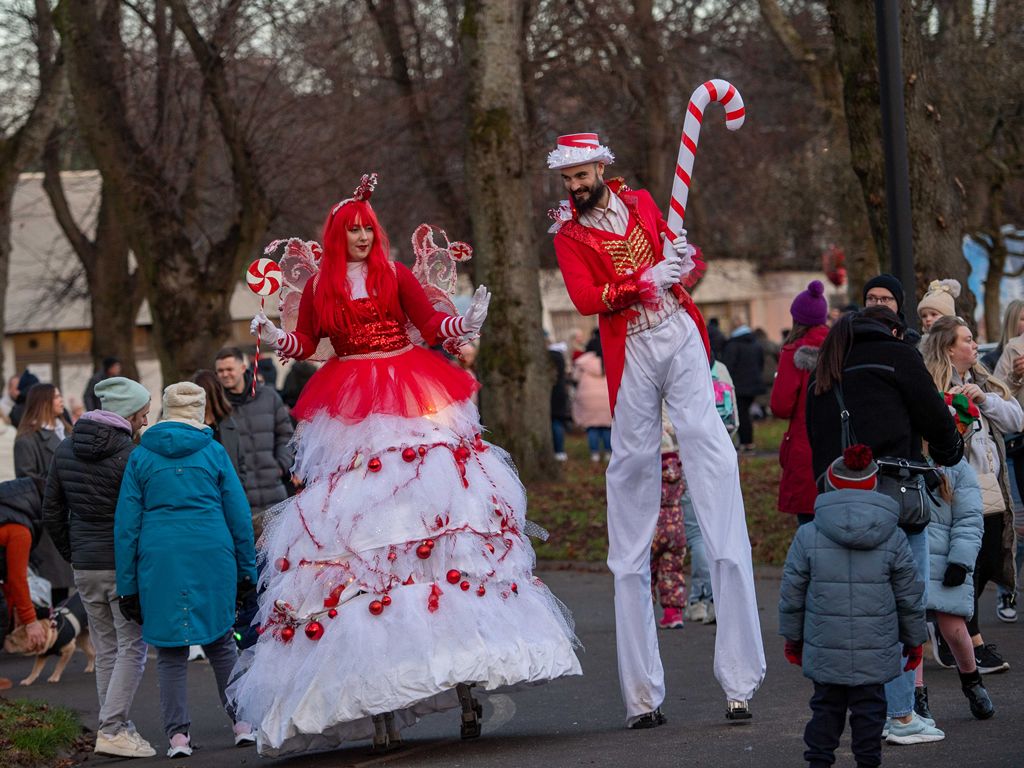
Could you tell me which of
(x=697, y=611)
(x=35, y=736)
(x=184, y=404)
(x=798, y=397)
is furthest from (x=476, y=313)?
(x=697, y=611)

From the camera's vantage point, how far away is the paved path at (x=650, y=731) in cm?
663

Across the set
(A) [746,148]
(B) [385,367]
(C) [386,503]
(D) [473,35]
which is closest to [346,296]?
(B) [385,367]

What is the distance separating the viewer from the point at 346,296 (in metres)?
7.64

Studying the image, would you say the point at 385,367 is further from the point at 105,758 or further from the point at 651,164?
the point at 651,164

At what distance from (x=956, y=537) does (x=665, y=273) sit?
1.76m

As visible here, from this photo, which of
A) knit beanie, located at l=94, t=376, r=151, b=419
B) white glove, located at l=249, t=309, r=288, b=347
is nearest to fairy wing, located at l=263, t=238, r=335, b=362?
white glove, located at l=249, t=309, r=288, b=347

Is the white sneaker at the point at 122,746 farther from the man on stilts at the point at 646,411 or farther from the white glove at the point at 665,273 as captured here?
the white glove at the point at 665,273

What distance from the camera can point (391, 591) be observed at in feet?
23.2

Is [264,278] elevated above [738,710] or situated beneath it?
elevated above

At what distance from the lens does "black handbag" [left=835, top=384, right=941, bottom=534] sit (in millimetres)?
6453

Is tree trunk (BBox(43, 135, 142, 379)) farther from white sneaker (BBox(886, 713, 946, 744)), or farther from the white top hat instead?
white sneaker (BBox(886, 713, 946, 744))

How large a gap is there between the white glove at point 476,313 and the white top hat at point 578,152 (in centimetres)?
65

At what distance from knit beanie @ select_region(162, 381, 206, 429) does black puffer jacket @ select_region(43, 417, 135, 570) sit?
67cm

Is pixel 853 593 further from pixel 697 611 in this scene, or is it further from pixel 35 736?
pixel 697 611
